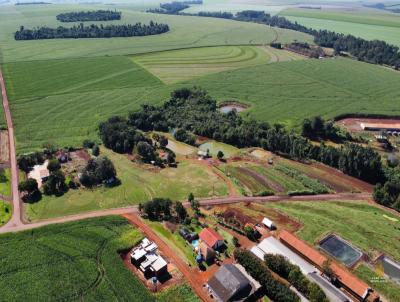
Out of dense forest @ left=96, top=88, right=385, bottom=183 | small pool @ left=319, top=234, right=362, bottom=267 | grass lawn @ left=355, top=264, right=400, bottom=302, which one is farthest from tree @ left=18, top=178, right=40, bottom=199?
grass lawn @ left=355, top=264, right=400, bottom=302

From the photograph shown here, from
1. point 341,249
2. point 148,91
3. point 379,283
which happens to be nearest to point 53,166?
point 341,249

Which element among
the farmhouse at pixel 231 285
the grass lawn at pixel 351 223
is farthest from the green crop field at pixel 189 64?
the farmhouse at pixel 231 285

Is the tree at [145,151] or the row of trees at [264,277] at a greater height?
the tree at [145,151]

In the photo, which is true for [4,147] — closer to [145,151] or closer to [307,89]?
[145,151]

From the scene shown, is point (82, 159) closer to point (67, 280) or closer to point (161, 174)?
point (161, 174)

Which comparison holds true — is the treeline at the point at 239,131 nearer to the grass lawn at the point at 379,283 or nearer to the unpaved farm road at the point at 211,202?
the unpaved farm road at the point at 211,202

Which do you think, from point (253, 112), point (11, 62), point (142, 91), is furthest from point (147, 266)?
point (11, 62)
